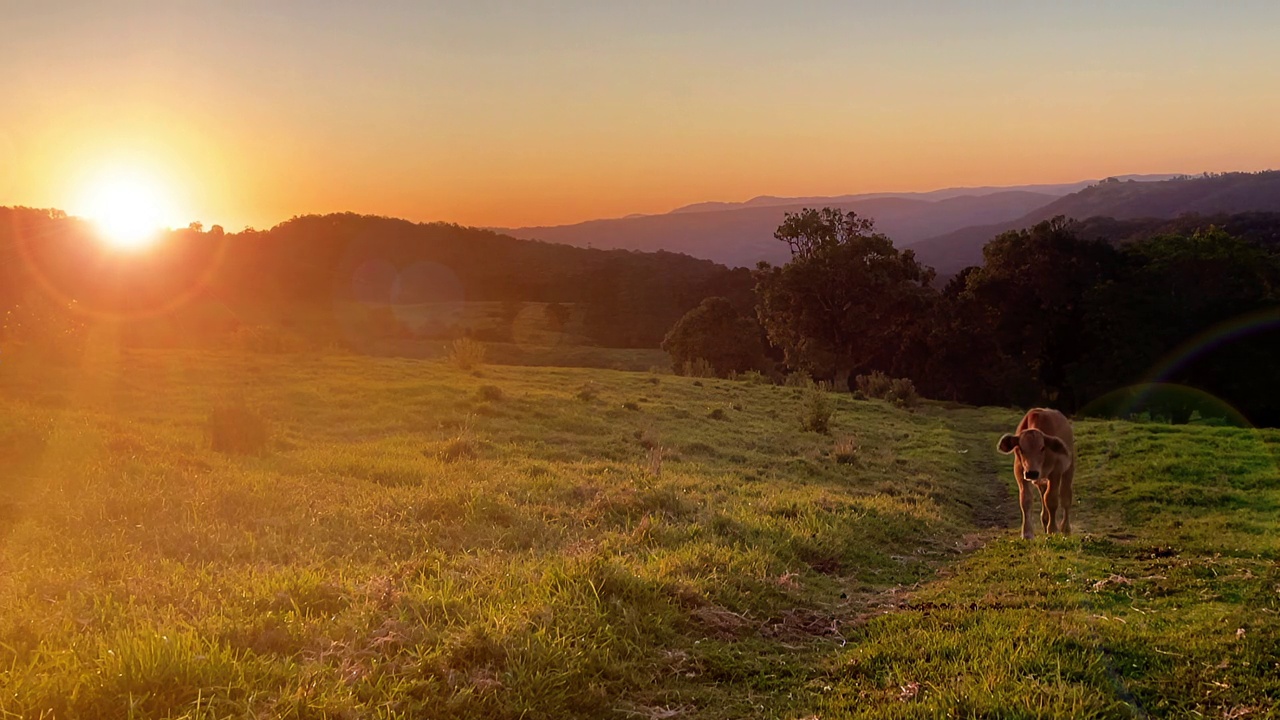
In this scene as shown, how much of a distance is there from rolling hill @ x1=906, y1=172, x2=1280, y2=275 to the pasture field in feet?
442

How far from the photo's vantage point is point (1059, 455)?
460 inches

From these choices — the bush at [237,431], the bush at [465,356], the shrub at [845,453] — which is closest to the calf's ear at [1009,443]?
the shrub at [845,453]

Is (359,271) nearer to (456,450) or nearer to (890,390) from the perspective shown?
(890,390)

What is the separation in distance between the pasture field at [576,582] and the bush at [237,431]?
65 mm

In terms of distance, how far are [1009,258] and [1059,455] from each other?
134ft

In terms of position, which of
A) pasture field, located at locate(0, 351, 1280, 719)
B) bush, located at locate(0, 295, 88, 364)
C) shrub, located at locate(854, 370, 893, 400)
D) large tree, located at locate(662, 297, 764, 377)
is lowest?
shrub, located at locate(854, 370, 893, 400)

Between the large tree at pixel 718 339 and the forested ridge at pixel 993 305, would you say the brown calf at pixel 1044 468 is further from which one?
the large tree at pixel 718 339

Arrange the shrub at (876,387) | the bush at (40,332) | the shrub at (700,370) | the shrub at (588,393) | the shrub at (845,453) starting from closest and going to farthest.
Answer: the shrub at (845,453) < the bush at (40,332) < the shrub at (588,393) < the shrub at (876,387) < the shrub at (700,370)

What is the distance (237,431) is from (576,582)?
10463 millimetres

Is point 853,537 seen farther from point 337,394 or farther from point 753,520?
point 337,394

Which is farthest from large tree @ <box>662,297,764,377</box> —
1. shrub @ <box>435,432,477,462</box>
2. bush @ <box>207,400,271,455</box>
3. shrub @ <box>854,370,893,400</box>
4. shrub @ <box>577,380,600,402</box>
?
bush @ <box>207,400,271,455</box>

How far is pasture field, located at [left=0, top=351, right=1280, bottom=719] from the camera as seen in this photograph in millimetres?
4621

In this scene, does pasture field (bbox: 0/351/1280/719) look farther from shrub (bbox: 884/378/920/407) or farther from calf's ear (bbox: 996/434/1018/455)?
shrub (bbox: 884/378/920/407)

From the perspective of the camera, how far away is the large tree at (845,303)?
52.2 metres
